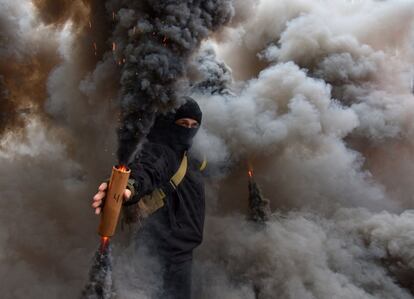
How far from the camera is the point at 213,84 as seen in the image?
8852mm

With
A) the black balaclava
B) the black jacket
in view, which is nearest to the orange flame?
the black jacket

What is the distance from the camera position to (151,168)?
3.76 meters

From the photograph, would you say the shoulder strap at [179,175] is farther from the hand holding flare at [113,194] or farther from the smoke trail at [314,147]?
the smoke trail at [314,147]

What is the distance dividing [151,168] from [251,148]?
4.95m

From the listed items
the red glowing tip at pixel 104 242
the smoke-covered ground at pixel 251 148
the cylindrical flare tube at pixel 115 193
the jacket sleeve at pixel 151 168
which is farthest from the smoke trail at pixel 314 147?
the cylindrical flare tube at pixel 115 193

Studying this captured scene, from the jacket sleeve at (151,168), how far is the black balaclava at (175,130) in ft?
0.79

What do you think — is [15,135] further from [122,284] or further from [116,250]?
[122,284]

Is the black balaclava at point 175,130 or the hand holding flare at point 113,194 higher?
the black balaclava at point 175,130

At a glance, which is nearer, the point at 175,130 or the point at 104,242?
the point at 104,242

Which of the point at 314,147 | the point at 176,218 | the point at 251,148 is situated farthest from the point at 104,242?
the point at 314,147

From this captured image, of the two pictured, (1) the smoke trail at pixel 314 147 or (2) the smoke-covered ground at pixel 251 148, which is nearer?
(2) the smoke-covered ground at pixel 251 148

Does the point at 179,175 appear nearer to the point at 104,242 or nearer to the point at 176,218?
the point at 176,218

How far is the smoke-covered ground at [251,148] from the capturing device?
593 centimetres

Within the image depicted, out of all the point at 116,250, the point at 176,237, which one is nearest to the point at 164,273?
the point at 176,237
